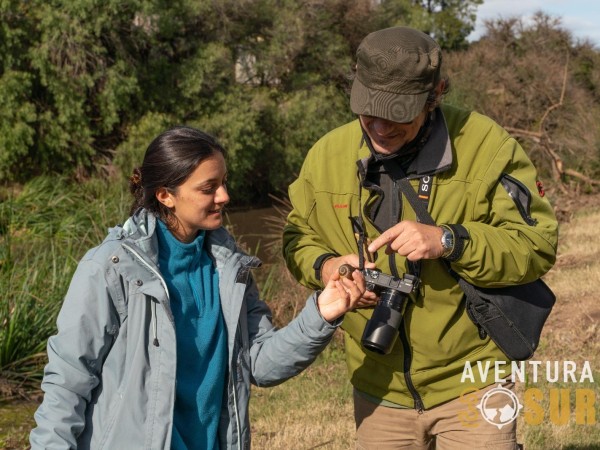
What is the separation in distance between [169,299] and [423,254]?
0.80 metres

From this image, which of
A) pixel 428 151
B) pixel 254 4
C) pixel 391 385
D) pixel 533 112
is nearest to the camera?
pixel 428 151

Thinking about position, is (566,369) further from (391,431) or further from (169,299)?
(169,299)

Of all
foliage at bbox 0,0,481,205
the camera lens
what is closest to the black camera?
the camera lens

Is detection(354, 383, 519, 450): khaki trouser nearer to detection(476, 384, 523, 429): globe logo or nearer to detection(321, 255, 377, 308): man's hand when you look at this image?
detection(476, 384, 523, 429): globe logo

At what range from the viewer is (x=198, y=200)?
282 cm

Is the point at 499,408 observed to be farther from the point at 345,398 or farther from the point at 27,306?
the point at 27,306

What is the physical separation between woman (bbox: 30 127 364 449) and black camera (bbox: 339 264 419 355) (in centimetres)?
11

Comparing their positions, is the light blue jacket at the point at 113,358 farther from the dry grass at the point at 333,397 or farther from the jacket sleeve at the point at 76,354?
the dry grass at the point at 333,397

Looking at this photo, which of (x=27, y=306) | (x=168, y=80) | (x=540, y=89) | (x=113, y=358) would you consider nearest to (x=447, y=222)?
(x=113, y=358)

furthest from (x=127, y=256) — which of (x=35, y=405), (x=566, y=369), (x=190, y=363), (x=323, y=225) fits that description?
(x=566, y=369)

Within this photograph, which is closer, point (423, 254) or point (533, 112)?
point (423, 254)

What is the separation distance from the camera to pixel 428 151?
2.88 meters

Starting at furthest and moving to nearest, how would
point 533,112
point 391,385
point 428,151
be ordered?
point 533,112 → point 391,385 → point 428,151

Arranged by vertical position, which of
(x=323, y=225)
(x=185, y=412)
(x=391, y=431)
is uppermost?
(x=323, y=225)
